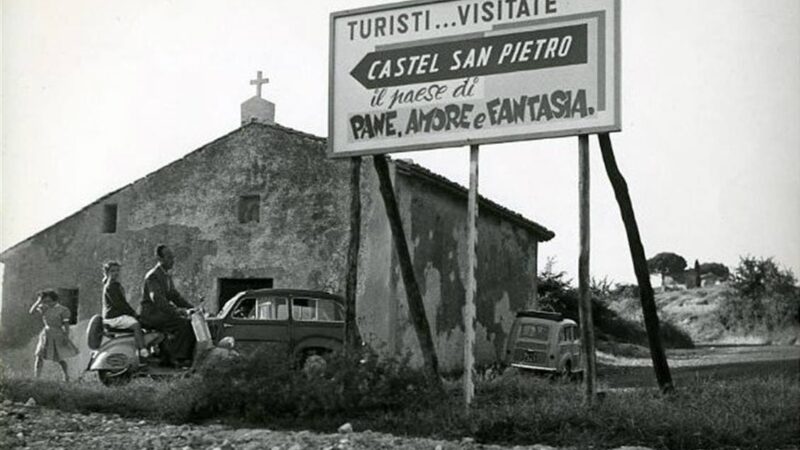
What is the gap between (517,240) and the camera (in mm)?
15086

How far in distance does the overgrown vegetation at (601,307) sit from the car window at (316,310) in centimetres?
603

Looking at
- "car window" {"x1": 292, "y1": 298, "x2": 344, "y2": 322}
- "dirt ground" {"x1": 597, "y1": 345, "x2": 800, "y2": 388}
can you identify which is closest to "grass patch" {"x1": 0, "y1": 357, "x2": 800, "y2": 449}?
"dirt ground" {"x1": 597, "y1": 345, "x2": 800, "y2": 388}

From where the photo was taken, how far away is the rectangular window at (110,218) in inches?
502

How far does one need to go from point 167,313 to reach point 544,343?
217 inches

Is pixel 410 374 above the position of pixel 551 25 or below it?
below

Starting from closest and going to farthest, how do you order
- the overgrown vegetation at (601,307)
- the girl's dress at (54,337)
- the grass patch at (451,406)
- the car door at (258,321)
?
the grass patch at (451,406)
the car door at (258,321)
the girl's dress at (54,337)
the overgrown vegetation at (601,307)

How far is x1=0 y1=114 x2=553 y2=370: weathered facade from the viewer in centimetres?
1202

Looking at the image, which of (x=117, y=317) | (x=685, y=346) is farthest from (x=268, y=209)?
(x=685, y=346)

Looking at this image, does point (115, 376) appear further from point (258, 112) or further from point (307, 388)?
point (258, 112)

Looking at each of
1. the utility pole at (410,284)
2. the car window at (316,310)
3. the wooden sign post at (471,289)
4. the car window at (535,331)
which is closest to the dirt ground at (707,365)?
the car window at (535,331)

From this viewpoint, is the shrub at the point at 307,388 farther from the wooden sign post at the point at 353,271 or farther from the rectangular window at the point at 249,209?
the rectangular window at the point at 249,209

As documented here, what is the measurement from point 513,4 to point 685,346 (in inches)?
410

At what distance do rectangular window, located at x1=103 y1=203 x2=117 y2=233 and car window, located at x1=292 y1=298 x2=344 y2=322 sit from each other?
3.50 m

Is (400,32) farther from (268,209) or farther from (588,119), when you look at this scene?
(268,209)
